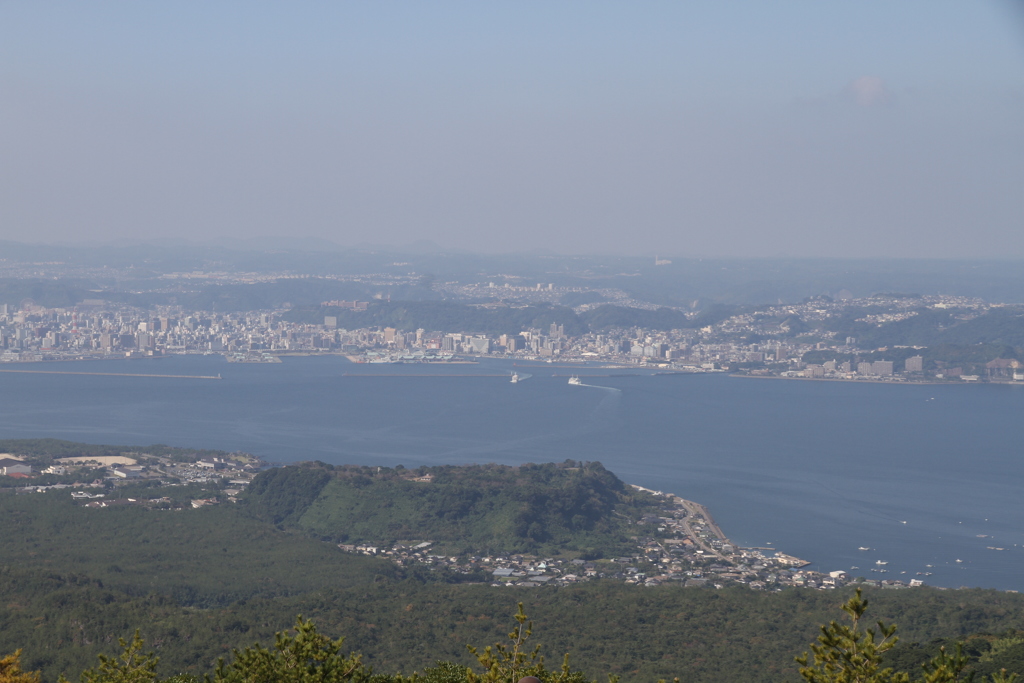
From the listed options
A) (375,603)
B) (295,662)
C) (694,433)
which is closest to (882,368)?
(694,433)

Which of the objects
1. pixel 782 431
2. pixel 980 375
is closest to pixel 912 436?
pixel 782 431

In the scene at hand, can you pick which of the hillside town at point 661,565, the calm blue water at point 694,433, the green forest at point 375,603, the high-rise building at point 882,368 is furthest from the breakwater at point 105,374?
the high-rise building at point 882,368

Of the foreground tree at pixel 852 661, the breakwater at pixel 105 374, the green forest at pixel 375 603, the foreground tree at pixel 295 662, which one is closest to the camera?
the foreground tree at pixel 852 661

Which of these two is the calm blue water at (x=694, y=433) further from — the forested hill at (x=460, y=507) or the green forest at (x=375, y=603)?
the green forest at (x=375, y=603)

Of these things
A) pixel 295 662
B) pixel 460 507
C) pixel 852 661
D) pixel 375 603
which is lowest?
pixel 460 507

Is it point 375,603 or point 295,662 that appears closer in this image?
point 295,662

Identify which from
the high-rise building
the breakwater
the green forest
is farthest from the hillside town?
the high-rise building

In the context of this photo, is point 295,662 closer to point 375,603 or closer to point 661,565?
point 375,603
